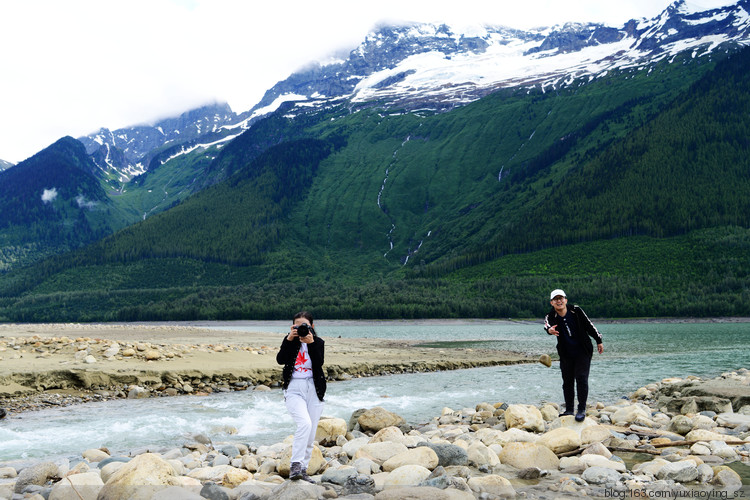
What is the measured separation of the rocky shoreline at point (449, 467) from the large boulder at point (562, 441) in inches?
1.0

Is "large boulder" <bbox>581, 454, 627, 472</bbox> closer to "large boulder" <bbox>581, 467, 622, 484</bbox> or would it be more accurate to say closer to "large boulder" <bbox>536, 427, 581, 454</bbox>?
"large boulder" <bbox>581, 467, 622, 484</bbox>

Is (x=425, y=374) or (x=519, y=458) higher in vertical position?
(x=519, y=458)

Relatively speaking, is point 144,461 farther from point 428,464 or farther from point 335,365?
point 335,365

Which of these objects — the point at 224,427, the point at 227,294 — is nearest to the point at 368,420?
the point at 224,427

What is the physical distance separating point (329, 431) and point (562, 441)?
5909 millimetres

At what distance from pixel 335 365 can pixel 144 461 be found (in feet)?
90.7

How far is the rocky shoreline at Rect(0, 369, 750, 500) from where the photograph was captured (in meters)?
9.34

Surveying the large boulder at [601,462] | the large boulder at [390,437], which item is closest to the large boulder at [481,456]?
the large boulder at [601,462]

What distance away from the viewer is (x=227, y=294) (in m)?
193

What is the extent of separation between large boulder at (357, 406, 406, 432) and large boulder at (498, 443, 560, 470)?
5.23 m

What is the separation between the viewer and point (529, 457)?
11.9 metres

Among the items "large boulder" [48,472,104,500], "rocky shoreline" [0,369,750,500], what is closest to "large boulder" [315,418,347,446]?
"rocky shoreline" [0,369,750,500]

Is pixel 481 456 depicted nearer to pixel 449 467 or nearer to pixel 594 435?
pixel 449 467

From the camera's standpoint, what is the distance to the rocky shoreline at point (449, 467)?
934cm
